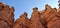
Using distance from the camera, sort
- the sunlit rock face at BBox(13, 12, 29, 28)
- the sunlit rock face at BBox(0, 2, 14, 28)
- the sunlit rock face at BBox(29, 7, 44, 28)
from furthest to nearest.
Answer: the sunlit rock face at BBox(13, 12, 29, 28), the sunlit rock face at BBox(29, 7, 44, 28), the sunlit rock face at BBox(0, 2, 14, 28)

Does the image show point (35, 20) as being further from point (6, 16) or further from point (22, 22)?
point (6, 16)

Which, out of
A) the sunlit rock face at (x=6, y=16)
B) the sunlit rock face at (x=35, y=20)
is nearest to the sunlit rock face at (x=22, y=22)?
the sunlit rock face at (x=6, y=16)

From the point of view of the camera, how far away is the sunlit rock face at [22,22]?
25812 millimetres

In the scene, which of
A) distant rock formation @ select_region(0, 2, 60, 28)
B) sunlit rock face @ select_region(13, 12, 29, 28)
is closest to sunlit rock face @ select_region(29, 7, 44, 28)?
distant rock formation @ select_region(0, 2, 60, 28)

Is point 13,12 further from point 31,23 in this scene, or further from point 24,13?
point 31,23

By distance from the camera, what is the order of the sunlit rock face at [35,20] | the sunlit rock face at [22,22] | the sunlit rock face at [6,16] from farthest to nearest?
the sunlit rock face at [22,22]
the sunlit rock face at [35,20]
the sunlit rock face at [6,16]

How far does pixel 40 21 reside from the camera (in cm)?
2616

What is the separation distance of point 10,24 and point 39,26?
4.86m

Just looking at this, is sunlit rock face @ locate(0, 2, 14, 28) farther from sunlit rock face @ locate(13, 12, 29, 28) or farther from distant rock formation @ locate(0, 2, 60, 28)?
sunlit rock face @ locate(13, 12, 29, 28)

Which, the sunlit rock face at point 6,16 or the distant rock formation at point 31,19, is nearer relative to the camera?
the sunlit rock face at point 6,16

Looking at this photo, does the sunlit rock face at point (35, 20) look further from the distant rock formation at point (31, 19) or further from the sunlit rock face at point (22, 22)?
the sunlit rock face at point (22, 22)

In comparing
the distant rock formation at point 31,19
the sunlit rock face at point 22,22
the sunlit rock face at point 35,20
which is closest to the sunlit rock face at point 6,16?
the distant rock formation at point 31,19

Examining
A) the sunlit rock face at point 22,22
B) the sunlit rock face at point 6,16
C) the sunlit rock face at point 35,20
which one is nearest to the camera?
the sunlit rock face at point 6,16

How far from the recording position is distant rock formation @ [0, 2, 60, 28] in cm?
2502
